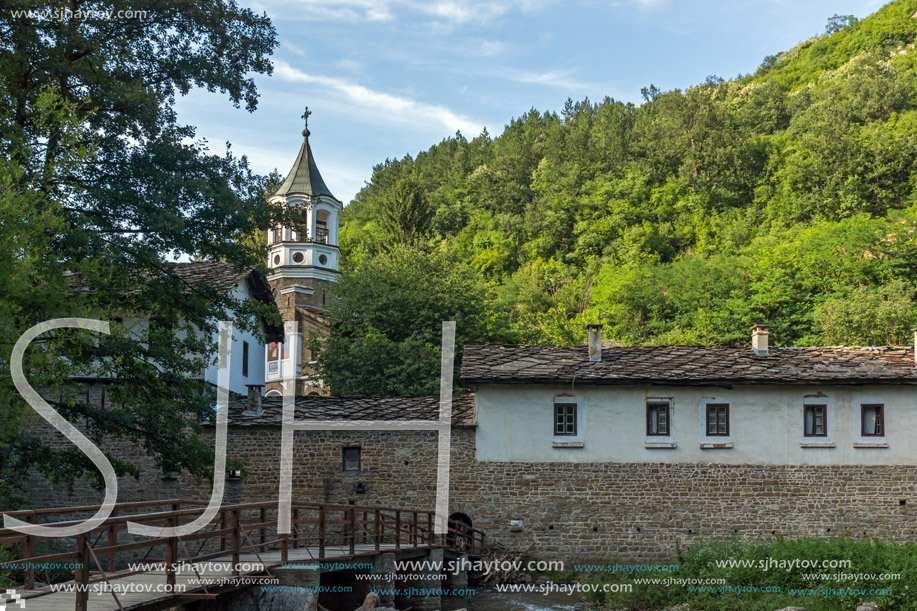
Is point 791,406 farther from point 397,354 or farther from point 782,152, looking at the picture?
point 782,152

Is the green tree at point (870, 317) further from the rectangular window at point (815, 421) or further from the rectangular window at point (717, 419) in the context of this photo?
the rectangular window at point (717, 419)

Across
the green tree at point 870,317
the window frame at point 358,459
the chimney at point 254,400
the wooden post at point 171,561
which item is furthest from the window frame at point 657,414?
the green tree at point 870,317

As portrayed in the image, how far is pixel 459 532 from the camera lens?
61.2 feet

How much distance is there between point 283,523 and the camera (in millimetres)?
14430

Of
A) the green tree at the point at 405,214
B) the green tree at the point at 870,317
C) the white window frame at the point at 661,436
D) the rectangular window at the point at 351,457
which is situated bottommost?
the rectangular window at the point at 351,457

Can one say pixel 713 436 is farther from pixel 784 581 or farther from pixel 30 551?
pixel 30 551

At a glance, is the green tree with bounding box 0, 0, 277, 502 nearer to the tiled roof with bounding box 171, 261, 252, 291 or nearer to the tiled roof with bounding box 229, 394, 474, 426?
the tiled roof with bounding box 229, 394, 474, 426

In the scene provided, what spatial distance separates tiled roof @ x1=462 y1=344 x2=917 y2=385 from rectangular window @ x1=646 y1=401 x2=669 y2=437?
662 mm

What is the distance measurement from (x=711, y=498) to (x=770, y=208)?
121 feet

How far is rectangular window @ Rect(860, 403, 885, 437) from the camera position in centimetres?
2002

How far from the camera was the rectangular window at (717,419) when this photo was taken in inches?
794

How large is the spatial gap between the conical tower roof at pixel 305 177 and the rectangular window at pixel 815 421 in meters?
26.8

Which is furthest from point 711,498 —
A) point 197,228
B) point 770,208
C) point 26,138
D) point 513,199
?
point 513,199

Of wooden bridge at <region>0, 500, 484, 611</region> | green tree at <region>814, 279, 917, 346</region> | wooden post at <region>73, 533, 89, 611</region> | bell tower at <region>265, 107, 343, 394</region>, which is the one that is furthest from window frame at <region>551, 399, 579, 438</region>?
bell tower at <region>265, 107, 343, 394</region>
